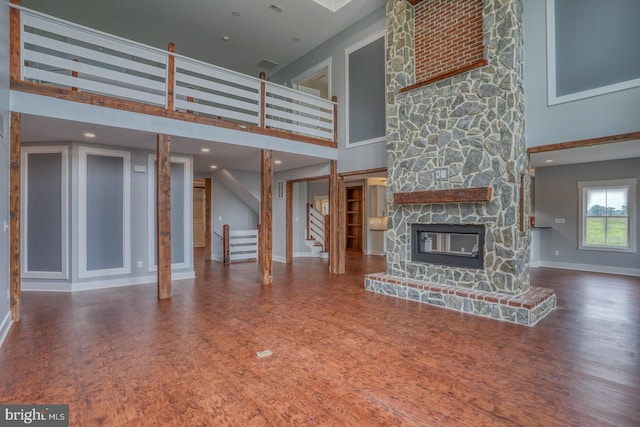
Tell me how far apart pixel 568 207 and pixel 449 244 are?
16.0 ft

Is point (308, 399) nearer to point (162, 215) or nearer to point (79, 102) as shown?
point (162, 215)

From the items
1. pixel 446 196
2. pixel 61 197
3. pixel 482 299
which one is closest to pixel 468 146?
pixel 446 196

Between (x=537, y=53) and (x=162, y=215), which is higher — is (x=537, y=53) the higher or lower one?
the higher one

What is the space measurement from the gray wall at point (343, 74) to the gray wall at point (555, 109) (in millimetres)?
2571

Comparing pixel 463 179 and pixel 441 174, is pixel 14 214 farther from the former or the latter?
pixel 463 179

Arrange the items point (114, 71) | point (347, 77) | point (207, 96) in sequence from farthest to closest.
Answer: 1. point (347, 77)
2. point (207, 96)
3. point (114, 71)

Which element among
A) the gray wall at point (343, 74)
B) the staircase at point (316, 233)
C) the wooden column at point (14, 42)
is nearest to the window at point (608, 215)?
the gray wall at point (343, 74)

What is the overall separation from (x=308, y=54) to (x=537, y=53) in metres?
5.29

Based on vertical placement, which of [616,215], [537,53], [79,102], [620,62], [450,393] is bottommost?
[450,393]

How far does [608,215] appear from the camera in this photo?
7223mm

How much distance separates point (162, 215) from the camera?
484cm

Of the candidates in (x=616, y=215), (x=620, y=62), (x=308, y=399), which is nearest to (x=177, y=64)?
(x=308, y=399)

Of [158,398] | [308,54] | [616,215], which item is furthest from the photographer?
[308,54]

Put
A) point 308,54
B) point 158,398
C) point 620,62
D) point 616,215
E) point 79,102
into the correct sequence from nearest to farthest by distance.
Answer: point 158,398
point 620,62
point 79,102
point 616,215
point 308,54
